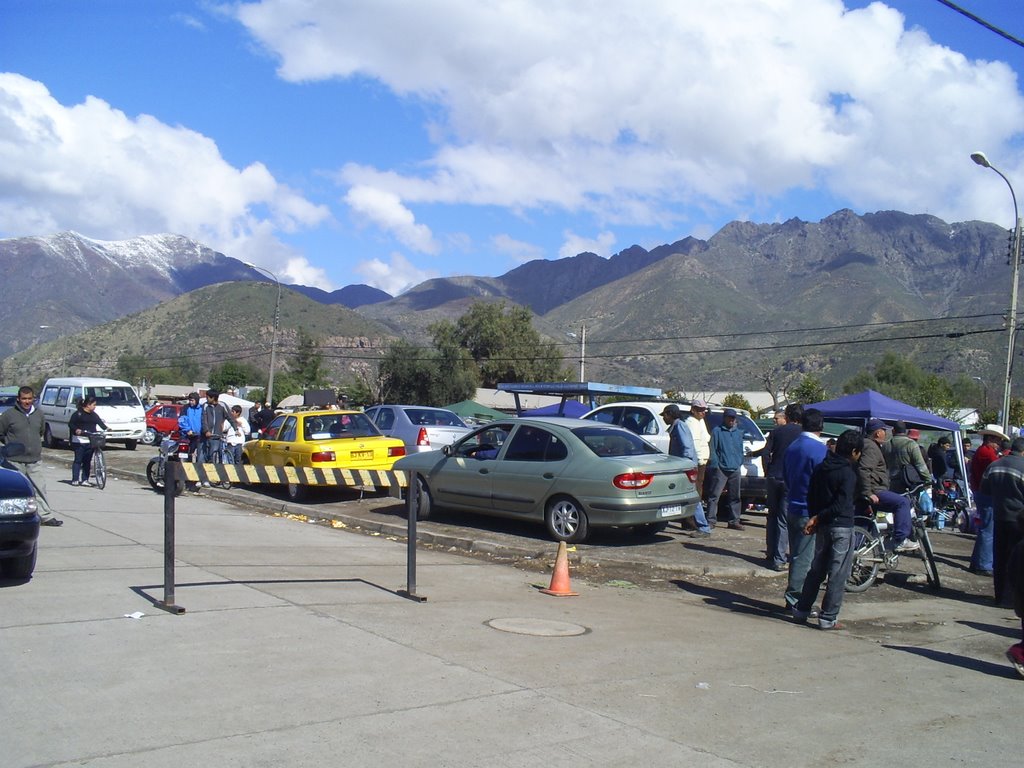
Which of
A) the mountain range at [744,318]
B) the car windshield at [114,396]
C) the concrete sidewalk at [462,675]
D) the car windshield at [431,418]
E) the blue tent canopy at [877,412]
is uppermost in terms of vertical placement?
the mountain range at [744,318]

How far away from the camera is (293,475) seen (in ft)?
49.4

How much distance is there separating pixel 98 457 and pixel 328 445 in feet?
15.9

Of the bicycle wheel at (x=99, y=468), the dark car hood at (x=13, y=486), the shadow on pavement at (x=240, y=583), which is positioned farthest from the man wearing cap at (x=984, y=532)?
the bicycle wheel at (x=99, y=468)

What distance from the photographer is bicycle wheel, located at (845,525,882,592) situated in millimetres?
9875

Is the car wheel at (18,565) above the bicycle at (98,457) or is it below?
below

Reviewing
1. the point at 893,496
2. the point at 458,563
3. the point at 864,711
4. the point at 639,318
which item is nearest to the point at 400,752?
the point at 864,711

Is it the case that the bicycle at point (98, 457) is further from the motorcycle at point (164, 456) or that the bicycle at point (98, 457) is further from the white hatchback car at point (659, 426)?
the white hatchback car at point (659, 426)

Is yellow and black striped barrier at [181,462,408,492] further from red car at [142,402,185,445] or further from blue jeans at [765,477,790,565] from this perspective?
red car at [142,402,185,445]

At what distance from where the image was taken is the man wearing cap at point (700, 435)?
13.5 meters

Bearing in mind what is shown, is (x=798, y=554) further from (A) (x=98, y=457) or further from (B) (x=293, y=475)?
(A) (x=98, y=457)

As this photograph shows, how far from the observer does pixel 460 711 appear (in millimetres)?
5332

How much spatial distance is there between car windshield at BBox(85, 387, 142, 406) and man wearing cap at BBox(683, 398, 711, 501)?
19.2 metres

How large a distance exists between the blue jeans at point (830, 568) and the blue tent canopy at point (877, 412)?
32.8 feet

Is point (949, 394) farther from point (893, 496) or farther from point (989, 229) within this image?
point (989, 229)
